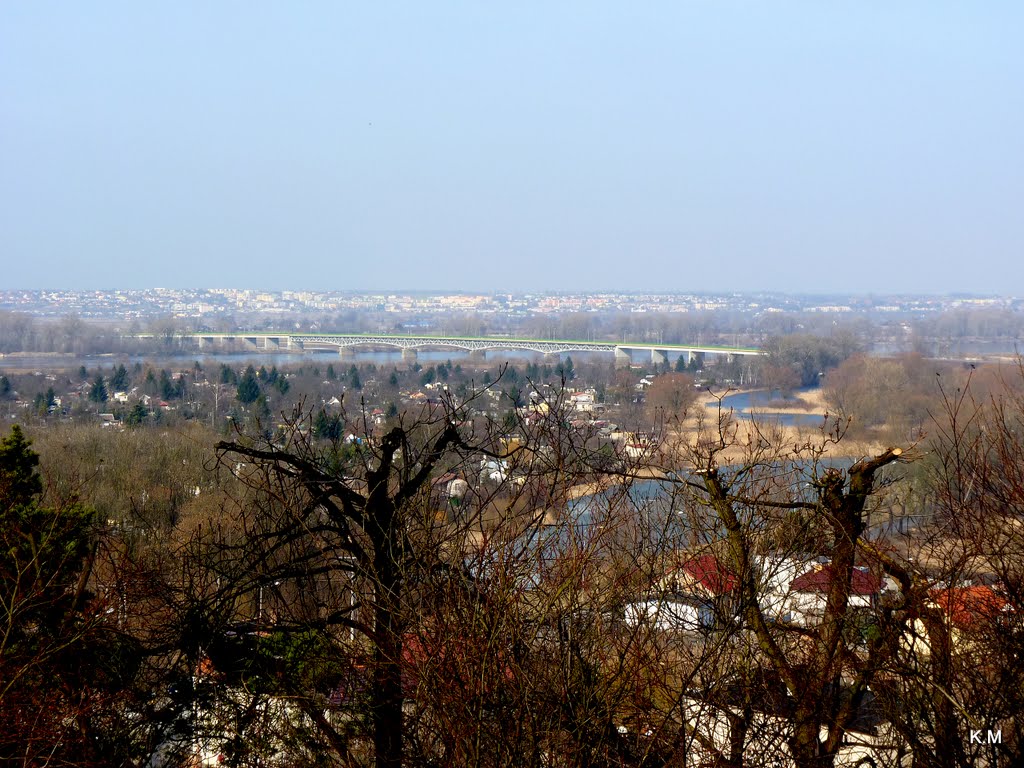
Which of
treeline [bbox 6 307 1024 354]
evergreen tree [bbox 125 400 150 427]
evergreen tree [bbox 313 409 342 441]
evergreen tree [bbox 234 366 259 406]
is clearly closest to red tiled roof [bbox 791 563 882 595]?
evergreen tree [bbox 313 409 342 441]

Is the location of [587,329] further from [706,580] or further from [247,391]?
[706,580]

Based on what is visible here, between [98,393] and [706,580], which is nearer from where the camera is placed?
[706,580]

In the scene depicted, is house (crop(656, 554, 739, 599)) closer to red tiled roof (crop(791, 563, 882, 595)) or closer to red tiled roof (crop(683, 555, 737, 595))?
red tiled roof (crop(683, 555, 737, 595))

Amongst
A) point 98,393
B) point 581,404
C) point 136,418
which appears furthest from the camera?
point 98,393

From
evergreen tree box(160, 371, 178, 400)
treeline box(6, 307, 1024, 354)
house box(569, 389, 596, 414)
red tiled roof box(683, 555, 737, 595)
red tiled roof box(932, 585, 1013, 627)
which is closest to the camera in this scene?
red tiled roof box(683, 555, 737, 595)

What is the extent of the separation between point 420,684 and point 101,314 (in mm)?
88428

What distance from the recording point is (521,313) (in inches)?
3514

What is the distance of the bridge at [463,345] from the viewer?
45.2 m

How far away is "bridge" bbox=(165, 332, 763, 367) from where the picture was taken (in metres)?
45.2

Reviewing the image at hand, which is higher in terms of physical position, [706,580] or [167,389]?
[706,580]

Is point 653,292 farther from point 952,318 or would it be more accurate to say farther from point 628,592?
point 628,592

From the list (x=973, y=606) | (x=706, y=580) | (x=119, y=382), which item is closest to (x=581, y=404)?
(x=973, y=606)

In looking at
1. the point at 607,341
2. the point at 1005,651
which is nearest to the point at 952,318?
the point at 607,341

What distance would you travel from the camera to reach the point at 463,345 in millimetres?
48062
